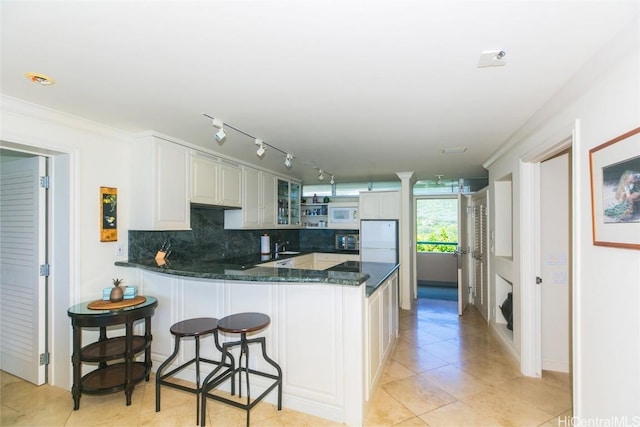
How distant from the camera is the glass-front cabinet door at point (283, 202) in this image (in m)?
5.52

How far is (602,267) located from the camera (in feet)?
5.74

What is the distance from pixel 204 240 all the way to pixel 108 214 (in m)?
1.38

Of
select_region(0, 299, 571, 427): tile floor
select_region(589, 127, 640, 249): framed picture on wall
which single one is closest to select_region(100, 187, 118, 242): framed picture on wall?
select_region(0, 299, 571, 427): tile floor

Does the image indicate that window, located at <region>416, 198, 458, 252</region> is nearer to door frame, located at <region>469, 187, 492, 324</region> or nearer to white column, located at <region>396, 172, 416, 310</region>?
door frame, located at <region>469, 187, 492, 324</region>

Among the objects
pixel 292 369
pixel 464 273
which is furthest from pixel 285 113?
pixel 464 273

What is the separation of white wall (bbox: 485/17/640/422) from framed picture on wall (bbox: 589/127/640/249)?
6cm

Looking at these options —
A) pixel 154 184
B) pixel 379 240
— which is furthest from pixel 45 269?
pixel 379 240

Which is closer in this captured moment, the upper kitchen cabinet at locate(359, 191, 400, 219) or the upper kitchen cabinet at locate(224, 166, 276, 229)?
the upper kitchen cabinet at locate(224, 166, 276, 229)

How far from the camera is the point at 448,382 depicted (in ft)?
9.32

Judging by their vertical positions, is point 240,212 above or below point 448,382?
above

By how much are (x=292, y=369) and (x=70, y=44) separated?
250cm

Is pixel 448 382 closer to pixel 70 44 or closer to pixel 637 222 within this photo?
pixel 637 222

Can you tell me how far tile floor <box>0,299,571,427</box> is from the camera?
229 cm

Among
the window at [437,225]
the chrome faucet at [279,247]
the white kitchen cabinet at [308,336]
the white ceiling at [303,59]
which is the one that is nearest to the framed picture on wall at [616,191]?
the white ceiling at [303,59]
